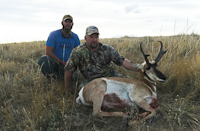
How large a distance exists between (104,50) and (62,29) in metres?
1.75

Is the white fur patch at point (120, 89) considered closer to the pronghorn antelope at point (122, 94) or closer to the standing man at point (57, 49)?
the pronghorn antelope at point (122, 94)

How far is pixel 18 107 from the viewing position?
135 inches

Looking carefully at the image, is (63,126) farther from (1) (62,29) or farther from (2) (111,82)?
(1) (62,29)

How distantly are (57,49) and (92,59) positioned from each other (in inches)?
58.9

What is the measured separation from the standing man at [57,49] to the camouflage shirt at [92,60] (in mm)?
908

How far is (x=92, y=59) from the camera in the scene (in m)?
4.07

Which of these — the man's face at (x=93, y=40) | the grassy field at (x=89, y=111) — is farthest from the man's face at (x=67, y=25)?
the grassy field at (x=89, y=111)

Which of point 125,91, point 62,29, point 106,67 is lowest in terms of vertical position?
point 125,91

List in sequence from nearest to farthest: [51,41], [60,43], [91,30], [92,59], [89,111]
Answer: [89,111]
[91,30]
[92,59]
[51,41]
[60,43]

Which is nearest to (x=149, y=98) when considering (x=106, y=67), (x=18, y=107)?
(x=106, y=67)

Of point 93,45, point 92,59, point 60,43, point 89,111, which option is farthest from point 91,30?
point 89,111

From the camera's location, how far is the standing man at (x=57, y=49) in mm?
4879

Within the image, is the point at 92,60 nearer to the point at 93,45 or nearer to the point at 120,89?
the point at 93,45

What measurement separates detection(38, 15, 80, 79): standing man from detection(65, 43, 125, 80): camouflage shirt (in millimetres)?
908
